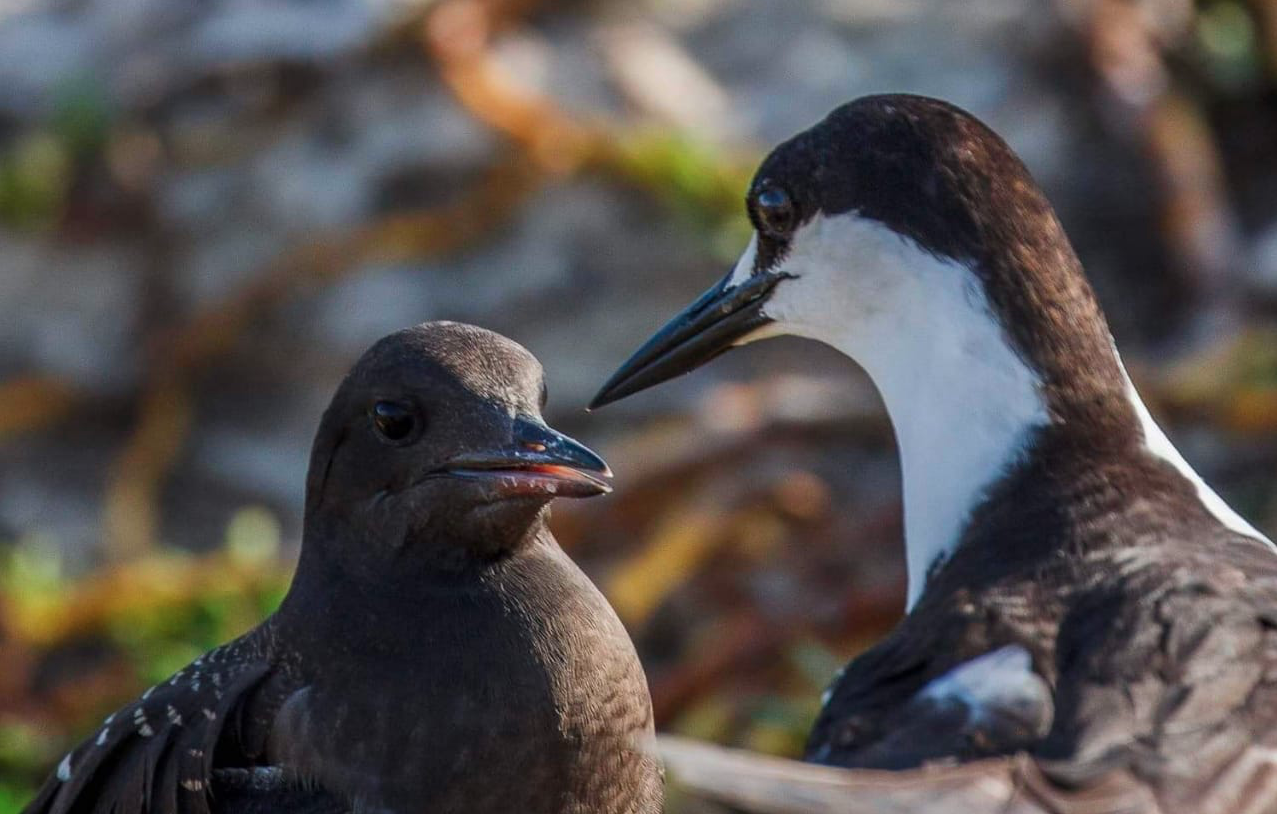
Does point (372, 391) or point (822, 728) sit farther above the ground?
point (372, 391)

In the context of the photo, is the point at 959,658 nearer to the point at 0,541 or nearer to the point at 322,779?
the point at 322,779

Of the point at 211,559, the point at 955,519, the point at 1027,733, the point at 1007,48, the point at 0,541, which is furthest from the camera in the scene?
the point at 1007,48

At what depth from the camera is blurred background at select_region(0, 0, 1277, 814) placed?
6484 mm

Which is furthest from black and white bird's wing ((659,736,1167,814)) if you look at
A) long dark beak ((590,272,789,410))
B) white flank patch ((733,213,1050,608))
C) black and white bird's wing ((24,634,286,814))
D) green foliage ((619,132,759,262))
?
green foliage ((619,132,759,262))

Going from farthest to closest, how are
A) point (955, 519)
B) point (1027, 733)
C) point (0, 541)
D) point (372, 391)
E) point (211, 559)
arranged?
point (0, 541) → point (211, 559) → point (955, 519) → point (372, 391) → point (1027, 733)

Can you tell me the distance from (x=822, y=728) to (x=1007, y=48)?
4371mm

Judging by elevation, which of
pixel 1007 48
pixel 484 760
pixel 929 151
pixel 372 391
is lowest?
pixel 484 760

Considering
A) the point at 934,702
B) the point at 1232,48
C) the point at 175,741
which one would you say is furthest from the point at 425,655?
the point at 1232,48

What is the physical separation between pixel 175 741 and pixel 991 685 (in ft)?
4.02

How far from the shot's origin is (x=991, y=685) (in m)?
3.22

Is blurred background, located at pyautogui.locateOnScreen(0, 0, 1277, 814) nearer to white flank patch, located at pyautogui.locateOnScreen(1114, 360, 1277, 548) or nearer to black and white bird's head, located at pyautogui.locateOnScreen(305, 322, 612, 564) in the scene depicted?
white flank patch, located at pyautogui.locateOnScreen(1114, 360, 1277, 548)

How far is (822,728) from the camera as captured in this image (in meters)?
3.42

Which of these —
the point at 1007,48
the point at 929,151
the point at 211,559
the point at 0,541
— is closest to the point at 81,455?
the point at 0,541

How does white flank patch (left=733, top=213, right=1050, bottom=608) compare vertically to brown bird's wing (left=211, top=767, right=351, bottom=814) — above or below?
above
